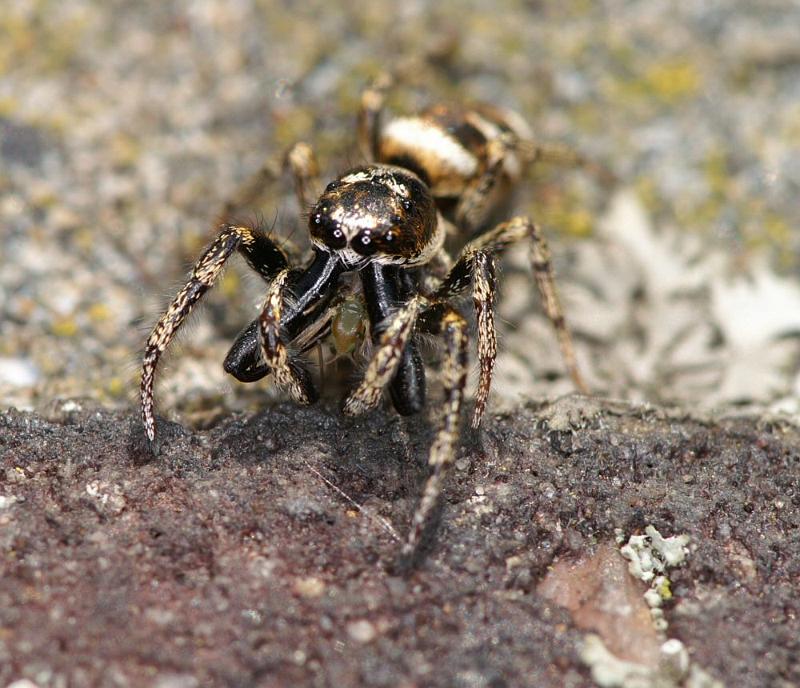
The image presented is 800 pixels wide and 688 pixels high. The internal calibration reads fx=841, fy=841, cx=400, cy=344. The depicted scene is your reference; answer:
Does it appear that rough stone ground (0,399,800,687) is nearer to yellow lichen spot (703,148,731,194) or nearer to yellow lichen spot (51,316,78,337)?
yellow lichen spot (51,316,78,337)

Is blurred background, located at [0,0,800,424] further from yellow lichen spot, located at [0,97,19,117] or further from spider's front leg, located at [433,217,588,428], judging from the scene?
spider's front leg, located at [433,217,588,428]

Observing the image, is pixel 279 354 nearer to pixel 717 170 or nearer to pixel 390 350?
pixel 390 350

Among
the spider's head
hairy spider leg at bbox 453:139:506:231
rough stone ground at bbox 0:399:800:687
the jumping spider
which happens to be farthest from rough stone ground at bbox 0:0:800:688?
the spider's head

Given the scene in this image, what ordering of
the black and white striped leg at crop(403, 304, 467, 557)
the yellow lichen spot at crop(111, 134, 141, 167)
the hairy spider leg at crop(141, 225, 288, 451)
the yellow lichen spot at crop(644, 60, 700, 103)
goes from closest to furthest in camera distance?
the black and white striped leg at crop(403, 304, 467, 557)
the hairy spider leg at crop(141, 225, 288, 451)
the yellow lichen spot at crop(111, 134, 141, 167)
the yellow lichen spot at crop(644, 60, 700, 103)

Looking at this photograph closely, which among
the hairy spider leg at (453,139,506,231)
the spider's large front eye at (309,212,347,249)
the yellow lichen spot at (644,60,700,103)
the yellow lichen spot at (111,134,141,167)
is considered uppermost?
the yellow lichen spot at (644,60,700,103)

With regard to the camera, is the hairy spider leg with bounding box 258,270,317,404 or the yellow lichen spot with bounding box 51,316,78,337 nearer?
the hairy spider leg with bounding box 258,270,317,404

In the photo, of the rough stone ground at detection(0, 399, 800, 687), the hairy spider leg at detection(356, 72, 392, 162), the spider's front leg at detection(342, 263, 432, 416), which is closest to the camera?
the rough stone ground at detection(0, 399, 800, 687)

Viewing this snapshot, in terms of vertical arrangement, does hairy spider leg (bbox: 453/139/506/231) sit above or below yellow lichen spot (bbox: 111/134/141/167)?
above

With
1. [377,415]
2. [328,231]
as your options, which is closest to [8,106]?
[328,231]

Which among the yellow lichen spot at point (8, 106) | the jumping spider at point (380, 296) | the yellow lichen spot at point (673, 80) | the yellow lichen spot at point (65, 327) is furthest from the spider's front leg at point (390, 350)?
the yellow lichen spot at point (8, 106)
